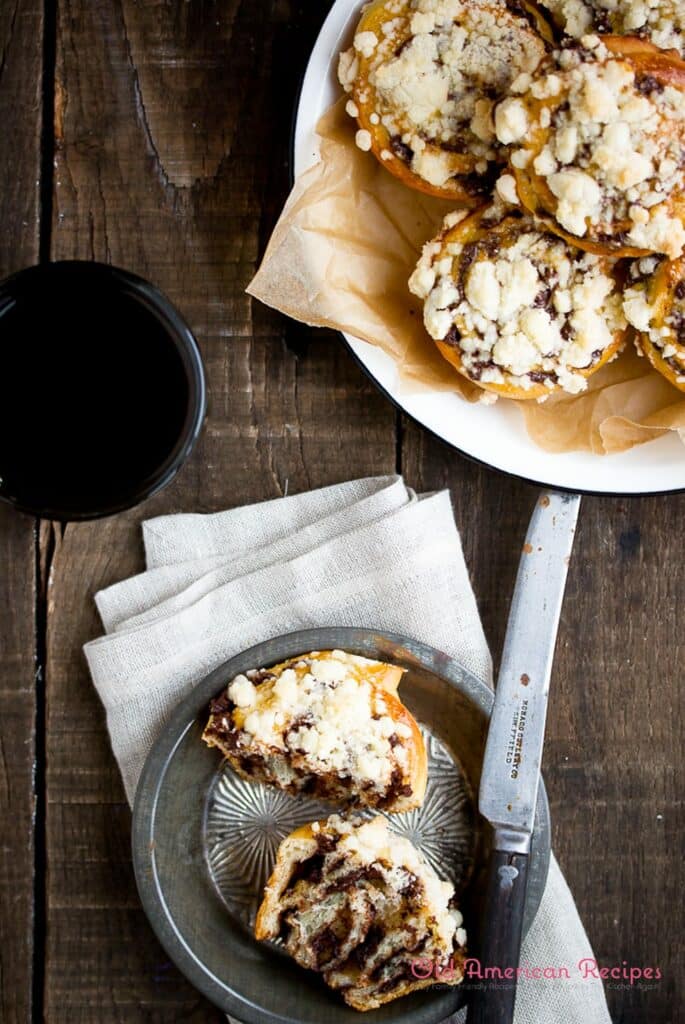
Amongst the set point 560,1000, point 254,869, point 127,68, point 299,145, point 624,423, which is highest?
point 127,68

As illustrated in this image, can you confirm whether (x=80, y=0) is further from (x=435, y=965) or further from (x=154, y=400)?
(x=435, y=965)

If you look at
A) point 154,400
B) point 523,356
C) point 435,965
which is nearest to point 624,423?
point 523,356

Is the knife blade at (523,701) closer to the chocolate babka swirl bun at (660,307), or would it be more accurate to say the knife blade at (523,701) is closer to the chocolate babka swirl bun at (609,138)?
the chocolate babka swirl bun at (660,307)

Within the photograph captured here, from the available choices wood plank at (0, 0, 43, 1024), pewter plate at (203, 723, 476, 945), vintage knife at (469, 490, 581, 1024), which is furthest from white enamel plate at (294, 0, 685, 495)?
wood plank at (0, 0, 43, 1024)

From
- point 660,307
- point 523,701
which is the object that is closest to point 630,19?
point 660,307

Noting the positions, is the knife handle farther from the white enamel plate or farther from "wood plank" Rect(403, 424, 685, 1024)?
the white enamel plate

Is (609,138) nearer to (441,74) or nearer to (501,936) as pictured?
(441,74)

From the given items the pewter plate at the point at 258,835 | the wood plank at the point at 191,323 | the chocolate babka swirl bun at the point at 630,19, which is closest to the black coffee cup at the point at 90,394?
the wood plank at the point at 191,323
